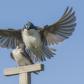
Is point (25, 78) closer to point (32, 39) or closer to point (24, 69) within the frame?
point (24, 69)

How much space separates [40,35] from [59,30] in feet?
2.01

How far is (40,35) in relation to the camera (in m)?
6.84

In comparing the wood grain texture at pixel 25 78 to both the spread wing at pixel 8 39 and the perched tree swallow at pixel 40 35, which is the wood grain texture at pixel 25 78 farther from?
the spread wing at pixel 8 39

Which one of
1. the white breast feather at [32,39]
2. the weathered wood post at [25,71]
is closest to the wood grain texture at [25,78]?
the weathered wood post at [25,71]

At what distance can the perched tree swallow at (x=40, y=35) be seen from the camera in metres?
6.45

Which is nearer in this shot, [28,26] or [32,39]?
[28,26]

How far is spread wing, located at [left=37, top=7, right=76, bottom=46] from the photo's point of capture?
252 inches

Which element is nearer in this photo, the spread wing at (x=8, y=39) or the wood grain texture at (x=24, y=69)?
the wood grain texture at (x=24, y=69)

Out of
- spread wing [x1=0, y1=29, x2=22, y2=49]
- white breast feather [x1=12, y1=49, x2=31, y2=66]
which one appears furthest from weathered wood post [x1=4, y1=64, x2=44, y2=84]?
spread wing [x1=0, y1=29, x2=22, y2=49]

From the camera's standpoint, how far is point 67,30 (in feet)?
22.1

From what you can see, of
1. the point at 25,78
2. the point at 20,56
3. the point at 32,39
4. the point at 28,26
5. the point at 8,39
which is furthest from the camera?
the point at 8,39

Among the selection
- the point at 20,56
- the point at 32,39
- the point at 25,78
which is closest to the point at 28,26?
the point at 32,39

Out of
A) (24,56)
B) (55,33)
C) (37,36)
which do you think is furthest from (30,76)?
(55,33)

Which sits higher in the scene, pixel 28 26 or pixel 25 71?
pixel 28 26
